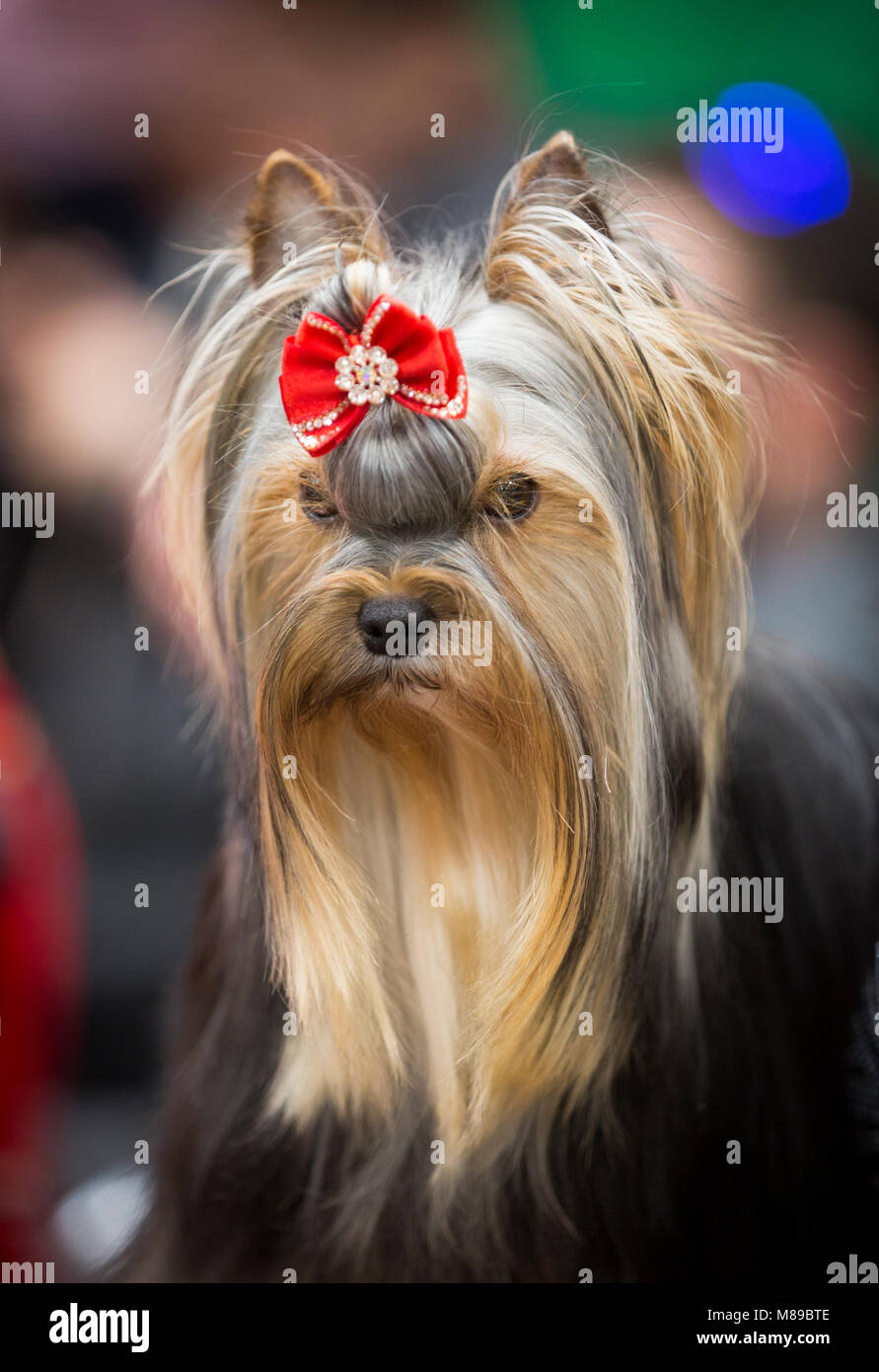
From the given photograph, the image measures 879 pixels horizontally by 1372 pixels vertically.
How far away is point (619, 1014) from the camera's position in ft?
5.00

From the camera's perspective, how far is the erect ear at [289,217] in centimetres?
144

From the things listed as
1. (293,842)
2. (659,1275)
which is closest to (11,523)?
(293,842)

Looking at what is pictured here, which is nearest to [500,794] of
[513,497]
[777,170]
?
[513,497]

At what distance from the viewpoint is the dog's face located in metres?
1.31

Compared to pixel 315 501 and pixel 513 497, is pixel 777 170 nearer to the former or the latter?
pixel 513 497

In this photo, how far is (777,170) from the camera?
5.29ft

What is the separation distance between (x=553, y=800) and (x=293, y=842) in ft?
1.11

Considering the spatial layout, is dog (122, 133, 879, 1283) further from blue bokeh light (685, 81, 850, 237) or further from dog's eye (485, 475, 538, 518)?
blue bokeh light (685, 81, 850, 237)

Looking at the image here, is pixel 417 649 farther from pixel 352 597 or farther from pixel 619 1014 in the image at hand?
→ pixel 619 1014

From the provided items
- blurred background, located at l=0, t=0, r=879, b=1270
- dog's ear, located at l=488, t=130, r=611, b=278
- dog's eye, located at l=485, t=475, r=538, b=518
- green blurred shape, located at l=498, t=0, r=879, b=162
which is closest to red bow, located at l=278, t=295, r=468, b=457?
dog's eye, located at l=485, t=475, r=538, b=518

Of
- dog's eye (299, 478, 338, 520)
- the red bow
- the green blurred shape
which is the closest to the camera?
the red bow

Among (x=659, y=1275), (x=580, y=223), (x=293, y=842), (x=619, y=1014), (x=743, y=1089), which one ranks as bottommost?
(x=659, y=1275)

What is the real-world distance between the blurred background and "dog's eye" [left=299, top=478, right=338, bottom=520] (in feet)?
1.10
